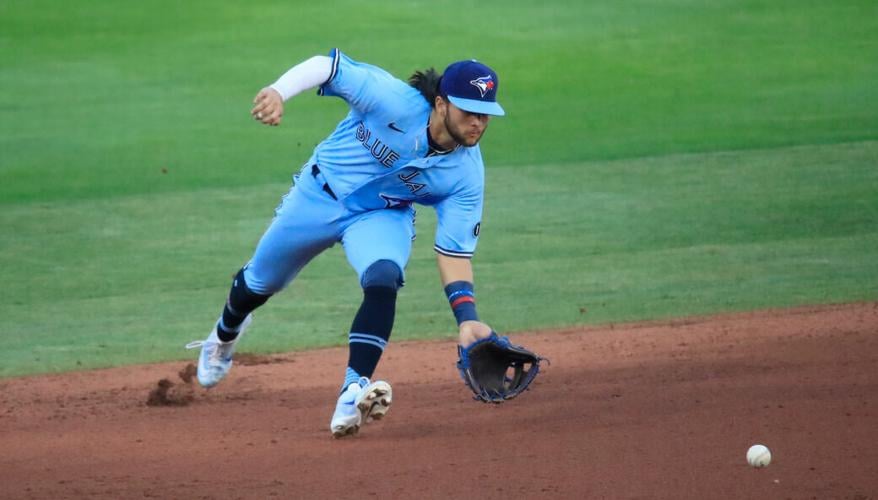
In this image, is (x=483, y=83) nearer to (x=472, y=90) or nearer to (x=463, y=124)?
(x=472, y=90)

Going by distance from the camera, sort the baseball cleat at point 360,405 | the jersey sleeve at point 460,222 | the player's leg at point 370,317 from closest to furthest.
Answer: the baseball cleat at point 360,405 → the player's leg at point 370,317 → the jersey sleeve at point 460,222

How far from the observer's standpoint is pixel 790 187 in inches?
511

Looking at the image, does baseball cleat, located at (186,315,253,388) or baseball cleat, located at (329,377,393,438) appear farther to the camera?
baseball cleat, located at (186,315,253,388)

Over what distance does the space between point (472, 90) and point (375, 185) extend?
0.75 m

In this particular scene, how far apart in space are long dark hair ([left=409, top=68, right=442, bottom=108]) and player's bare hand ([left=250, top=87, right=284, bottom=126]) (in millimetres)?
911

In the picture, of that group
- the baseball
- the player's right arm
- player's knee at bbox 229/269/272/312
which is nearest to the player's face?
the player's right arm

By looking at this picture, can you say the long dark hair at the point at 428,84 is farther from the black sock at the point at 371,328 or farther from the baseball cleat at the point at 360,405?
the baseball cleat at the point at 360,405

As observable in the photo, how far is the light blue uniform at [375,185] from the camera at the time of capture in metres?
6.83

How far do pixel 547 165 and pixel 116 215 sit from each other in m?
4.28

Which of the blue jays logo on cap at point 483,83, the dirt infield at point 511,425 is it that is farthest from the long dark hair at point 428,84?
the dirt infield at point 511,425

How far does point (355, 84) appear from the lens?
6781mm

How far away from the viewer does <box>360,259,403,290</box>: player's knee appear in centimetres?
666

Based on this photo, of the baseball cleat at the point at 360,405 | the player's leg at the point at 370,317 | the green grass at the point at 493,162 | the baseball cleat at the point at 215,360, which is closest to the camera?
the baseball cleat at the point at 360,405

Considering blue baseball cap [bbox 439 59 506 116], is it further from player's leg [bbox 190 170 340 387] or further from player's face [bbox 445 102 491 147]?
player's leg [bbox 190 170 340 387]
